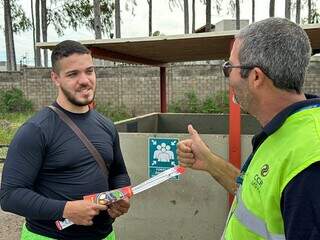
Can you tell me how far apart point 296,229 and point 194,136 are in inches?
46.6

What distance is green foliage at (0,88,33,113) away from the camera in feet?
64.3

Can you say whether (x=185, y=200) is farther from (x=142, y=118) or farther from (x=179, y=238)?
(x=142, y=118)

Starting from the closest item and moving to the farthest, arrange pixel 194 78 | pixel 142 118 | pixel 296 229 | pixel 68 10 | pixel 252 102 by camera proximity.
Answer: pixel 296 229 → pixel 252 102 → pixel 142 118 → pixel 194 78 → pixel 68 10

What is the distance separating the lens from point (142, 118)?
5641 millimetres

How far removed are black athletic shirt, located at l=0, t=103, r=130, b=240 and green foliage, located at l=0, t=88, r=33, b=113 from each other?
17956 mm

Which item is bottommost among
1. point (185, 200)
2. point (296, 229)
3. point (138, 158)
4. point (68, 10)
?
point (185, 200)

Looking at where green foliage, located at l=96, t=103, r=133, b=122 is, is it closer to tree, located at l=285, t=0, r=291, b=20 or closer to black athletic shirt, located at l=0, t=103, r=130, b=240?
tree, located at l=285, t=0, r=291, b=20

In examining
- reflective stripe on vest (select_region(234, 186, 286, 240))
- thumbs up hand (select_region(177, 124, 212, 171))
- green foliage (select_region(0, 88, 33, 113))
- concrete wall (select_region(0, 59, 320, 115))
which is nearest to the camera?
reflective stripe on vest (select_region(234, 186, 286, 240))

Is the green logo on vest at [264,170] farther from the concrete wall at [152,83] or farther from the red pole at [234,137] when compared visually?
the concrete wall at [152,83]

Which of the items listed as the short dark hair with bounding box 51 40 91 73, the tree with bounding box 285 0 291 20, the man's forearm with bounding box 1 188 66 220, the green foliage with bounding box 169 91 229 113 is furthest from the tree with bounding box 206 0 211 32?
the man's forearm with bounding box 1 188 66 220

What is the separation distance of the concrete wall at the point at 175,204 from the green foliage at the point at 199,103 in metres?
13.2

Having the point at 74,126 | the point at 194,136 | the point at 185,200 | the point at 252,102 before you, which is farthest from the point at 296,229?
the point at 185,200

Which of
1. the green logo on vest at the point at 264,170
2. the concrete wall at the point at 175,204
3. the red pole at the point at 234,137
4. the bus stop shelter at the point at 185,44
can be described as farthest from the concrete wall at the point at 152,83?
the green logo on vest at the point at 264,170

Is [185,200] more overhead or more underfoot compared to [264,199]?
more underfoot
